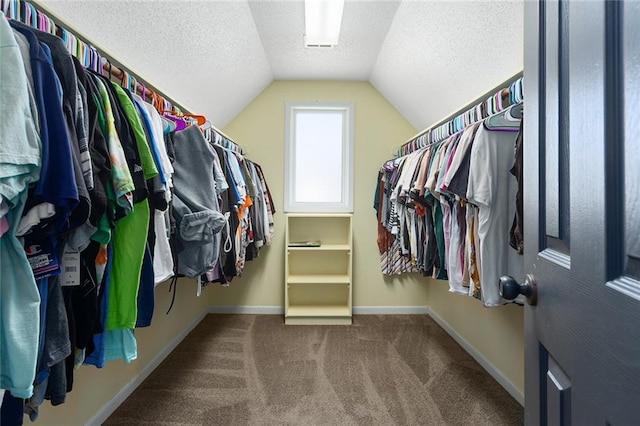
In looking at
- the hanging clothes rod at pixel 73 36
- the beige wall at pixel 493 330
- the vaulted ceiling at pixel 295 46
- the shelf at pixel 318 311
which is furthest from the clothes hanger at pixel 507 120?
the shelf at pixel 318 311

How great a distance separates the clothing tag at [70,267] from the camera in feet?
2.40

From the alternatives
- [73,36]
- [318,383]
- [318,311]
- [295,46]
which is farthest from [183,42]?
[318,311]

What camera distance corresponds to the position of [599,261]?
0.43 metres

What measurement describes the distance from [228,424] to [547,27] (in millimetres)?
1920

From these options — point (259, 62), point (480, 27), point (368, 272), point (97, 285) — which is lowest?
point (368, 272)

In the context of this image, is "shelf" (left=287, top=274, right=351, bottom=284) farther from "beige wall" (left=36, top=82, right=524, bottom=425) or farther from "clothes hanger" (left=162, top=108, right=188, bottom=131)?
"clothes hanger" (left=162, top=108, right=188, bottom=131)

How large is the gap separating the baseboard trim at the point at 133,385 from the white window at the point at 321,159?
1524 mm

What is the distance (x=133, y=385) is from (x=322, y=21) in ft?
8.36

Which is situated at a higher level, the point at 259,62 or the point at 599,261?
the point at 259,62

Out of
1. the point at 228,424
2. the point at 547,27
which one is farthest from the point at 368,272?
the point at 547,27

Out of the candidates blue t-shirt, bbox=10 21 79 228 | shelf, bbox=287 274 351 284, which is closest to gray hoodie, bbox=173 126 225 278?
blue t-shirt, bbox=10 21 79 228

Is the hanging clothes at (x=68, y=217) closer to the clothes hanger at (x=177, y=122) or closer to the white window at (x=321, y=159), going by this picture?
the clothes hanger at (x=177, y=122)

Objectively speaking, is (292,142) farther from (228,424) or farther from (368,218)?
(228,424)

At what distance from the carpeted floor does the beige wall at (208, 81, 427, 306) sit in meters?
0.49
